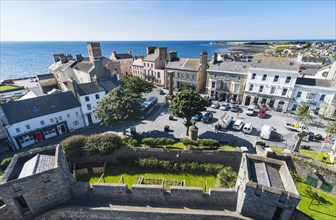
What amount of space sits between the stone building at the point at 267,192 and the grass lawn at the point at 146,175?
8715 millimetres

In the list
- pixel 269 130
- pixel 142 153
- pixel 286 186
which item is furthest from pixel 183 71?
pixel 286 186

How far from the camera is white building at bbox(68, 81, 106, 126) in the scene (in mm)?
34406

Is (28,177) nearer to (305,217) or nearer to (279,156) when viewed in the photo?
(305,217)

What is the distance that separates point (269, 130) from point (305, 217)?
18.8 metres

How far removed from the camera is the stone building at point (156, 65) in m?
59.2

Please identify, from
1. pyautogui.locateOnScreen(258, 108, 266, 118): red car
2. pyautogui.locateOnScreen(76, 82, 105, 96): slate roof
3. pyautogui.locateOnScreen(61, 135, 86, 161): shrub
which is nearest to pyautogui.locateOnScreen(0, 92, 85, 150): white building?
pyautogui.locateOnScreen(76, 82, 105, 96): slate roof

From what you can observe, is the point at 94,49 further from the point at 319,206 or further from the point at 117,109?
the point at 319,206

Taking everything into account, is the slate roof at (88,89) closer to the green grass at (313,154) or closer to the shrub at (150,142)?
the shrub at (150,142)

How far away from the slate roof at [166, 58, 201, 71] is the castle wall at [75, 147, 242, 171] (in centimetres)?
3032

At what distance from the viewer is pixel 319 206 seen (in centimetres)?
1820

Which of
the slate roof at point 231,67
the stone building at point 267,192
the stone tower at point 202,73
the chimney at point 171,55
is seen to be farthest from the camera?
the chimney at point 171,55

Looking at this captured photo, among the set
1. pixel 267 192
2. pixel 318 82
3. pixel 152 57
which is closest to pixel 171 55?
pixel 152 57

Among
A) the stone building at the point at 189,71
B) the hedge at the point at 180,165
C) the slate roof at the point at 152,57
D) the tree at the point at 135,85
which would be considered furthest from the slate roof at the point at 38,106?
the slate roof at the point at 152,57

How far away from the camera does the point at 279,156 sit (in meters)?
22.7
